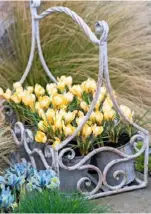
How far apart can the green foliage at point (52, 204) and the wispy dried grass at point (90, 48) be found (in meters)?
1.33

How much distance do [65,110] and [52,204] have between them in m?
0.72

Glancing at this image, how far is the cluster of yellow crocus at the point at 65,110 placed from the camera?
2496 millimetres

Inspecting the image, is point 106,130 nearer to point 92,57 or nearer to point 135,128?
point 135,128

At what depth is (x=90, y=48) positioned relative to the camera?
146 inches

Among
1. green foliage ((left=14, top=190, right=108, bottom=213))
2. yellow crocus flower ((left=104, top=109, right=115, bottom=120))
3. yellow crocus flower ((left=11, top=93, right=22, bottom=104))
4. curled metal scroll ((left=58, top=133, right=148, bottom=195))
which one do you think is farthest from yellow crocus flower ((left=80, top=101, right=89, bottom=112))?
green foliage ((left=14, top=190, right=108, bottom=213))

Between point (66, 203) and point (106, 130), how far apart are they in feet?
2.23

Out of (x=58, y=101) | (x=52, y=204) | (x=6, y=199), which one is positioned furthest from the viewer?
(x=58, y=101)

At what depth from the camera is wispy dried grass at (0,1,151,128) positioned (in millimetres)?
3484

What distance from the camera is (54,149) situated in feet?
8.02

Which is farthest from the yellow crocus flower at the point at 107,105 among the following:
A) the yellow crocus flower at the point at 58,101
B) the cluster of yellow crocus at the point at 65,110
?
the yellow crocus flower at the point at 58,101

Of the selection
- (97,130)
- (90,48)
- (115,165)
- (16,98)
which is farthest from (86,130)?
(90,48)

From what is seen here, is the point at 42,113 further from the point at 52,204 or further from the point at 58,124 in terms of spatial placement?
the point at 52,204

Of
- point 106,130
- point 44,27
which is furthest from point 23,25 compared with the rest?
point 106,130

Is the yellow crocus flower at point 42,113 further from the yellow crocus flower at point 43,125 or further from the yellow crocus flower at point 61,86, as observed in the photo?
the yellow crocus flower at point 61,86
